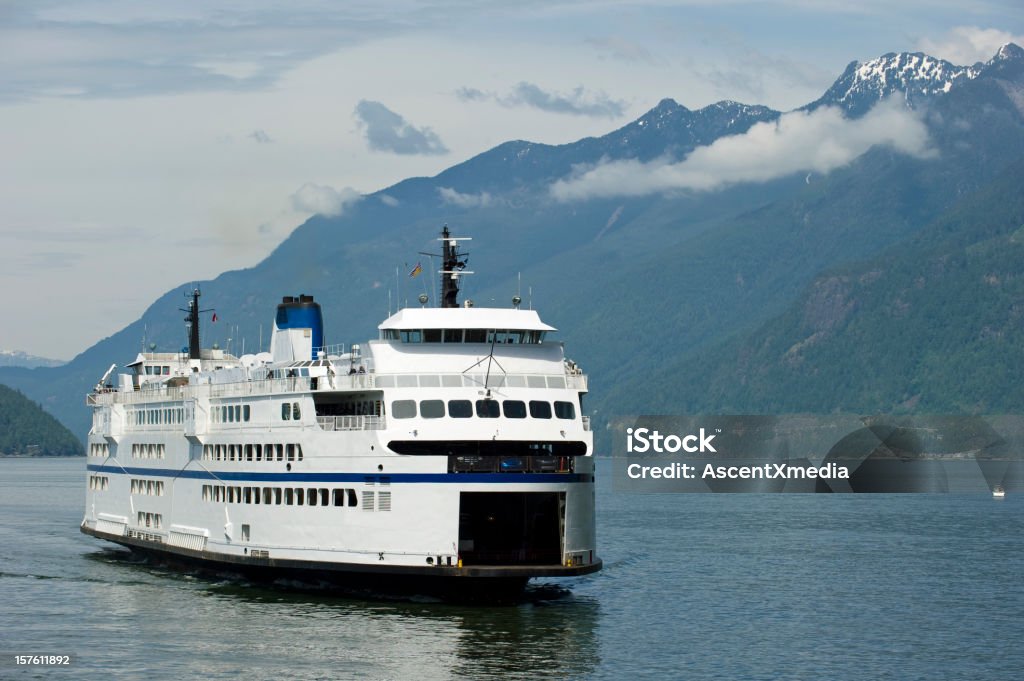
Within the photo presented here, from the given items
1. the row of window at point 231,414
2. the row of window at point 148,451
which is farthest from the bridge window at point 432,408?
the row of window at point 148,451

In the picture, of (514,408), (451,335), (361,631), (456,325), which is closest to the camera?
(361,631)

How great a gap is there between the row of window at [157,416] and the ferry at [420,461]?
5.20 m

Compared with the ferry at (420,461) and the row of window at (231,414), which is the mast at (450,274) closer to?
the ferry at (420,461)

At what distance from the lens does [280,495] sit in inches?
2039

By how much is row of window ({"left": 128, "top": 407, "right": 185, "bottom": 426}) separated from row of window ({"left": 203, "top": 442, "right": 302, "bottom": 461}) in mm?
3642

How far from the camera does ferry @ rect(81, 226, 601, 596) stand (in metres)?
47.5

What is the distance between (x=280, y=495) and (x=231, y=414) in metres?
5.75

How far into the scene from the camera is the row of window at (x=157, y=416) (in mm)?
61094

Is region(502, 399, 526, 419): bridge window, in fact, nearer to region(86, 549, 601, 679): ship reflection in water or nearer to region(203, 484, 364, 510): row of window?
region(203, 484, 364, 510): row of window

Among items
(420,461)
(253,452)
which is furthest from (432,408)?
(253,452)

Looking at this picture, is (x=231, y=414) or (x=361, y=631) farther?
(x=231, y=414)

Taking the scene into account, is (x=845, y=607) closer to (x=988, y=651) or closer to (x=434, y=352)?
(x=988, y=651)

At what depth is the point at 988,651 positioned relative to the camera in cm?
4631

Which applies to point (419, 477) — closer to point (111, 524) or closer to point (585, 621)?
point (585, 621)
